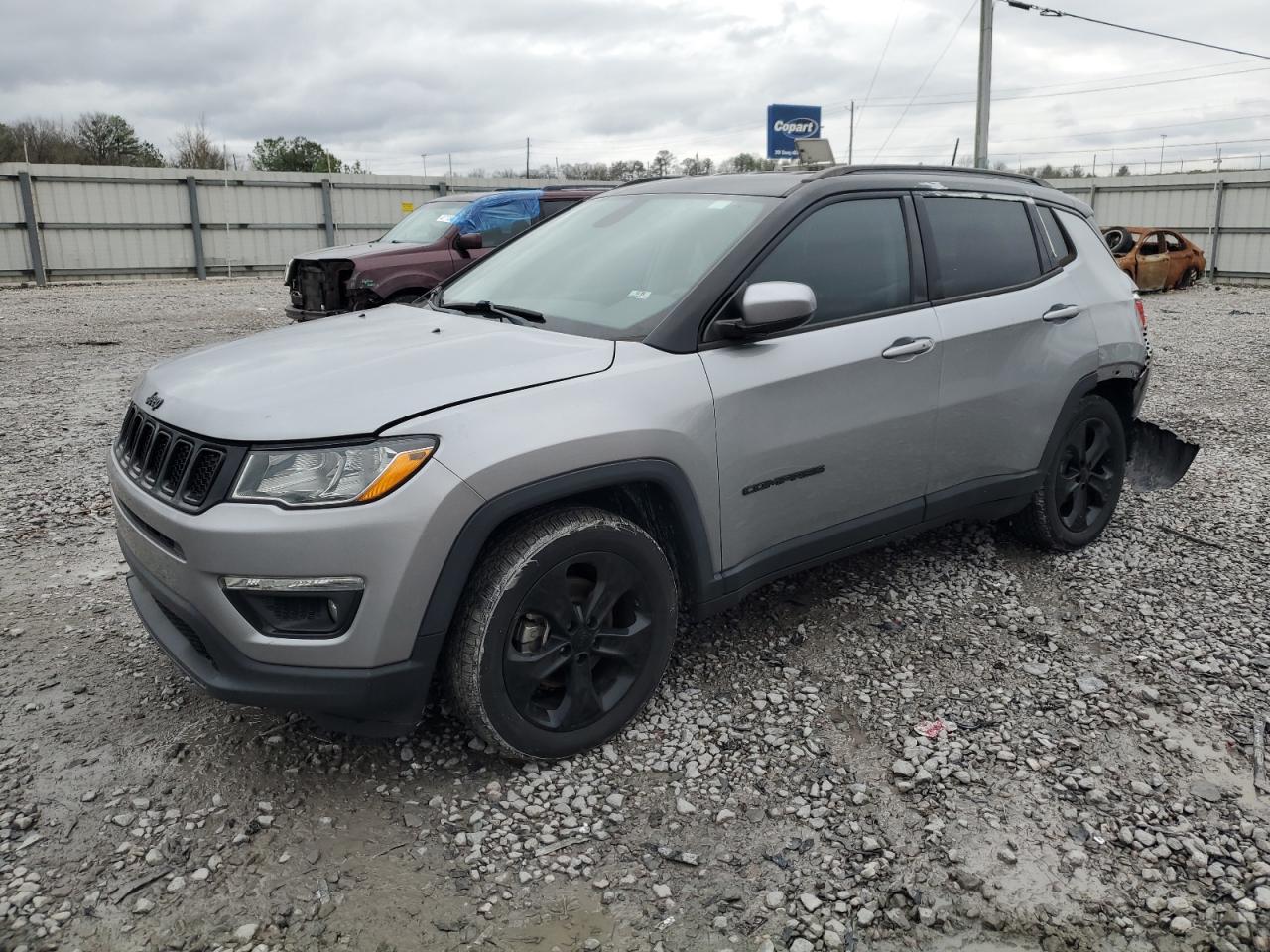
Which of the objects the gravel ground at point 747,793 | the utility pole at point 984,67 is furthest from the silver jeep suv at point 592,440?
the utility pole at point 984,67

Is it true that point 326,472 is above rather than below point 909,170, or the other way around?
below

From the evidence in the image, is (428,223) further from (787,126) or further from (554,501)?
(787,126)

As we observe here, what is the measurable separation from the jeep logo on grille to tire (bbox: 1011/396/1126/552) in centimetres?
2231

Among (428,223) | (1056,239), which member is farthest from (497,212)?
(1056,239)

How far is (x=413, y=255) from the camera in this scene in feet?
35.4

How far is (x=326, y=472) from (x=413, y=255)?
8.75 m

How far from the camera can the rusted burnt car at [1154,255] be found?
64.7ft

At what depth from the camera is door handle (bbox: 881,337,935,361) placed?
3613mm

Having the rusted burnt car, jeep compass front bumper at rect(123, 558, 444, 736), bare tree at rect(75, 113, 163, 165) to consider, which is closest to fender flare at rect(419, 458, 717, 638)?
jeep compass front bumper at rect(123, 558, 444, 736)

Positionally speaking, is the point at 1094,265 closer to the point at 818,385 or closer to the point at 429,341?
the point at 818,385

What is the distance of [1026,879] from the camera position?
2543 mm

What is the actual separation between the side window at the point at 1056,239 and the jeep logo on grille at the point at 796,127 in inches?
870

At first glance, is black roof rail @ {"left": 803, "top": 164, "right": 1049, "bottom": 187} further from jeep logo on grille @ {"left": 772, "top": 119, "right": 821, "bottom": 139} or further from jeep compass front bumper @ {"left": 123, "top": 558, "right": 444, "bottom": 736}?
jeep logo on grille @ {"left": 772, "top": 119, "right": 821, "bottom": 139}

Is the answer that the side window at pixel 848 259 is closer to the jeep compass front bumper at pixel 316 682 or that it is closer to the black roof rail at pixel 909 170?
the black roof rail at pixel 909 170
